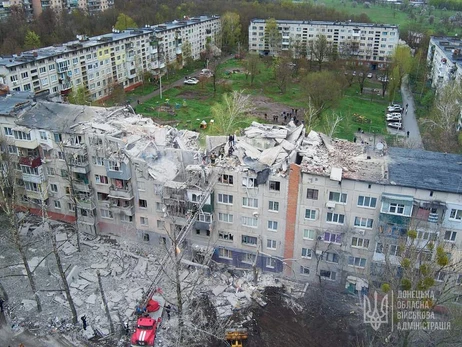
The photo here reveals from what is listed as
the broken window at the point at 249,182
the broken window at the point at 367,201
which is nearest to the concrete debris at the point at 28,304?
the broken window at the point at 249,182

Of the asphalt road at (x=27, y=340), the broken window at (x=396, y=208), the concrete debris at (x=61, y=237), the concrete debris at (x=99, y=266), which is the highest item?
the broken window at (x=396, y=208)

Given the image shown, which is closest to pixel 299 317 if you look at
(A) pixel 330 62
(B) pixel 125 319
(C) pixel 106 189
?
(B) pixel 125 319

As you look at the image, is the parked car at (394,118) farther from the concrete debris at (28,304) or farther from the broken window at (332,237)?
the concrete debris at (28,304)

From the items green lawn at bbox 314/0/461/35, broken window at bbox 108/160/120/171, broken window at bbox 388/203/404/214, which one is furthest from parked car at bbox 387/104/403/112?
green lawn at bbox 314/0/461/35

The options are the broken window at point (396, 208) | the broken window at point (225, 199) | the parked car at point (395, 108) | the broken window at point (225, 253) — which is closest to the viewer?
the broken window at point (396, 208)

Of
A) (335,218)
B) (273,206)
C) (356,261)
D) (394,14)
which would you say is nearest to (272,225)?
(273,206)
